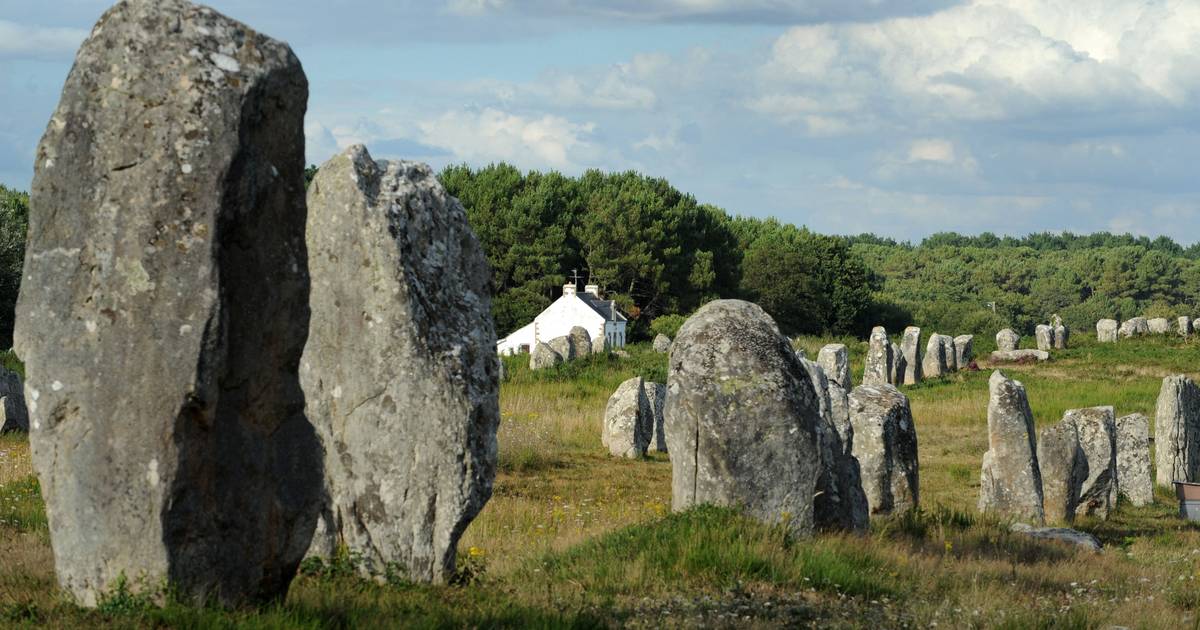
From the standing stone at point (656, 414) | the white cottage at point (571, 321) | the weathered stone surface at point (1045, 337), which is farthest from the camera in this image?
the white cottage at point (571, 321)

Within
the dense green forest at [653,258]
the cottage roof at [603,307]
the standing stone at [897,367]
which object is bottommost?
the standing stone at [897,367]

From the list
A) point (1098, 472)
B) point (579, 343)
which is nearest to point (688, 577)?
point (1098, 472)

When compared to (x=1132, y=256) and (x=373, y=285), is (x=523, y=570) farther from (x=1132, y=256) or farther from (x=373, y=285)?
(x=1132, y=256)

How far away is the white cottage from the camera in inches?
2441

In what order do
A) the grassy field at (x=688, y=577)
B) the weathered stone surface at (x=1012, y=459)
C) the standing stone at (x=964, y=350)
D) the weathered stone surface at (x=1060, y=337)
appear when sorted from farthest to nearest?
the weathered stone surface at (x=1060, y=337) → the standing stone at (x=964, y=350) → the weathered stone surface at (x=1012, y=459) → the grassy field at (x=688, y=577)

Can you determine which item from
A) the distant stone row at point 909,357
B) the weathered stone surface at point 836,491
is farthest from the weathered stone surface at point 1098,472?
the distant stone row at point 909,357

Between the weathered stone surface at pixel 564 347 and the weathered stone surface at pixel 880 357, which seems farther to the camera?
the weathered stone surface at pixel 880 357

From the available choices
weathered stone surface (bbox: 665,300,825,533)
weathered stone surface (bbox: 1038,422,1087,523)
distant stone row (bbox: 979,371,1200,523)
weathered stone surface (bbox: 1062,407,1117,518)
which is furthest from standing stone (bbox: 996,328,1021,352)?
weathered stone surface (bbox: 665,300,825,533)

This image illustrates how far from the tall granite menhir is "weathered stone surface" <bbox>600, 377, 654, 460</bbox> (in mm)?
17185

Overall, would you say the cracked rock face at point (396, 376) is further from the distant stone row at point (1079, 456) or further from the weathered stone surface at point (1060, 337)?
the weathered stone surface at point (1060, 337)

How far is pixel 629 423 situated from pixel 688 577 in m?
14.3

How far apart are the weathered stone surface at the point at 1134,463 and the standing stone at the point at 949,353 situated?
78.4ft

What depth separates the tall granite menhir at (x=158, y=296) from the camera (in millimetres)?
6449

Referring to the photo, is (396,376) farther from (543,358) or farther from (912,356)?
(912,356)
